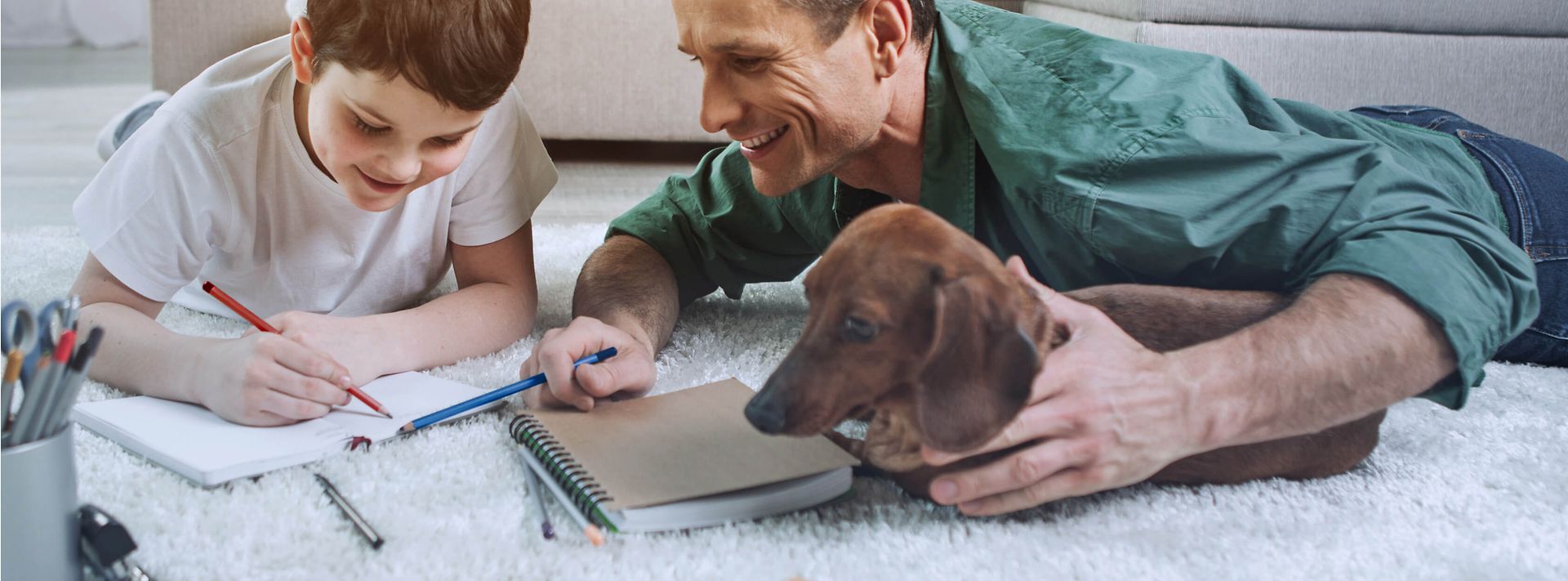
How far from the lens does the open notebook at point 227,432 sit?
933 millimetres

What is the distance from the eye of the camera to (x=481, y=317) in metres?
1.32

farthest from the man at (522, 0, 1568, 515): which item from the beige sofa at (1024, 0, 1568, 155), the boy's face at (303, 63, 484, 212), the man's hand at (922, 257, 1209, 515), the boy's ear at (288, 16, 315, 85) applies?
the beige sofa at (1024, 0, 1568, 155)

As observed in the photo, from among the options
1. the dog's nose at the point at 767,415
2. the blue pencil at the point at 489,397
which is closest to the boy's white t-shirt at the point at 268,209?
the blue pencil at the point at 489,397

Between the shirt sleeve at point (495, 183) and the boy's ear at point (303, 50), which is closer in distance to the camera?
the boy's ear at point (303, 50)

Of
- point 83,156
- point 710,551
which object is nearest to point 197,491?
point 710,551

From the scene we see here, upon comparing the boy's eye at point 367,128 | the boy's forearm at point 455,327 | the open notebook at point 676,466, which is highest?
the boy's eye at point 367,128

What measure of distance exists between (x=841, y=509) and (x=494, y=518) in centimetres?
26

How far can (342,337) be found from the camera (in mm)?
1160

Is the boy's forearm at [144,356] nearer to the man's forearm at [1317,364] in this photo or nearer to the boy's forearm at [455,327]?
the boy's forearm at [455,327]

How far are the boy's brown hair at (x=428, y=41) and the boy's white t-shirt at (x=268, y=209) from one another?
0.20 metres

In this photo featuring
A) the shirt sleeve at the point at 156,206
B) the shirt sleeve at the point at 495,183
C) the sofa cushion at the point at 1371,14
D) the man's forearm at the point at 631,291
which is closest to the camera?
the shirt sleeve at the point at 156,206

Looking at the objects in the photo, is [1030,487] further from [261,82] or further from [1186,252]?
[261,82]

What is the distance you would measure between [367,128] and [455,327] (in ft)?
0.86

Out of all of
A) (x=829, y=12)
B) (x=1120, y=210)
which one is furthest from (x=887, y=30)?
(x=1120, y=210)
